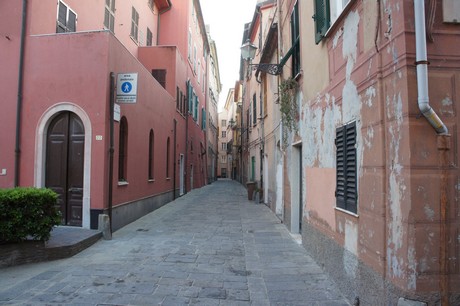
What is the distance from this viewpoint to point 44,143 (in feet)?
27.6

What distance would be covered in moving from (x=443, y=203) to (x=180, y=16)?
64.4 feet

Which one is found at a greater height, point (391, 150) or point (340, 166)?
point (391, 150)

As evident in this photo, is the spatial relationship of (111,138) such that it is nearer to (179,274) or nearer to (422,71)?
(179,274)

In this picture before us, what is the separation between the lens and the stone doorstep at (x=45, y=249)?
5691mm

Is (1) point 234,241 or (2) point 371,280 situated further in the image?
(1) point 234,241

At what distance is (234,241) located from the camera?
7793 mm

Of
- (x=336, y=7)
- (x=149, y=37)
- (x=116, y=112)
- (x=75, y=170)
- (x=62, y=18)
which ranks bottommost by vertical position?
(x=75, y=170)

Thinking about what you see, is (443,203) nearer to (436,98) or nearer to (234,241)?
(436,98)

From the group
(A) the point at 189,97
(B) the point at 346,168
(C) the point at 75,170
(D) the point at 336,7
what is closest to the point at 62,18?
(C) the point at 75,170

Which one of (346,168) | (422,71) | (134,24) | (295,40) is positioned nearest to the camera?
(422,71)

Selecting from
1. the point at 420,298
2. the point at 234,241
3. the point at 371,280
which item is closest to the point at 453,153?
the point at 420,298

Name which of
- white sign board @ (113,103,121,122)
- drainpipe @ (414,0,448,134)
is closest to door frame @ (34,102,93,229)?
white sign board @ (113,103,121,122)

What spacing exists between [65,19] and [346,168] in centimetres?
910

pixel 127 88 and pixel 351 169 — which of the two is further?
pixel 127 88
